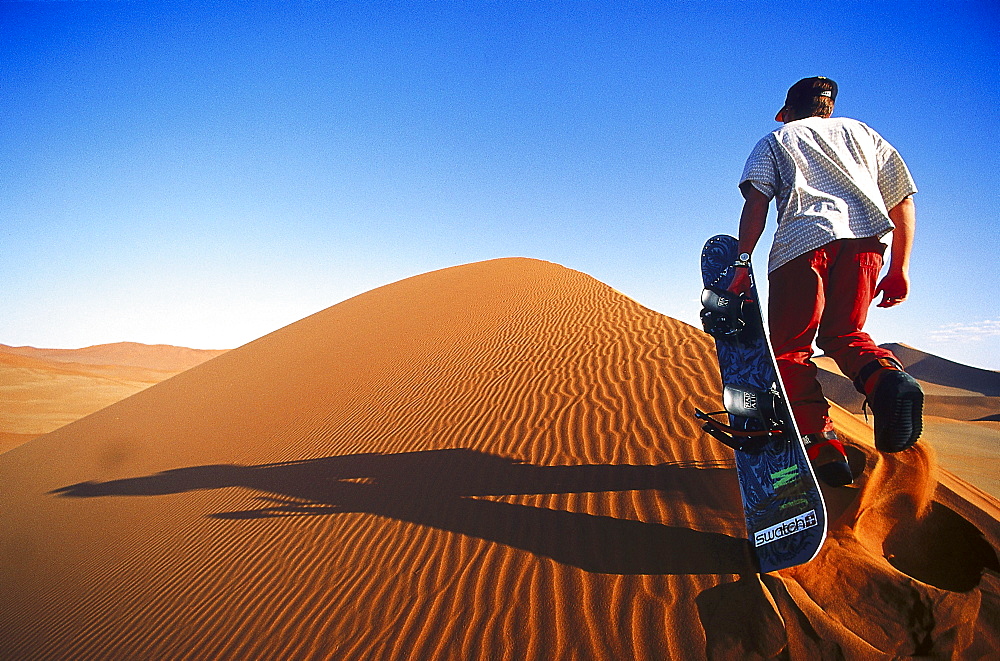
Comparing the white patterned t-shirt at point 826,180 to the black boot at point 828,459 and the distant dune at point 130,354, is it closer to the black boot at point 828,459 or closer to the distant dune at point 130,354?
the black boot at point 828,459

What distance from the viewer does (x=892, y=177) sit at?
275 cm

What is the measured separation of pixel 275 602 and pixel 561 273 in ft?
42.5

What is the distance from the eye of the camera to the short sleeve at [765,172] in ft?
9.03

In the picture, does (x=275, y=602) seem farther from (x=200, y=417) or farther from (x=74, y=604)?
(x=200, y=417)

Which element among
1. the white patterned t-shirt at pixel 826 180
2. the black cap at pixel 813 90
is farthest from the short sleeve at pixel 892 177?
the black cap at pixel 813 90

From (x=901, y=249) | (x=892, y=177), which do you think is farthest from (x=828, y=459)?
(x=892, y=177)

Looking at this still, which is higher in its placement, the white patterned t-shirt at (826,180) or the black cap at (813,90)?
the black cap at (813,90)

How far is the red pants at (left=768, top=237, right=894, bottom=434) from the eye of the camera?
2.66 metres

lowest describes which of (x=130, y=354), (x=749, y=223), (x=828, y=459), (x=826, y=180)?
(x=130, y=354)

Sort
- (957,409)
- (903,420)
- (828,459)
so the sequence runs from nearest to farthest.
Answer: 1. (903,420)
2. (828,459)
3. (957,409)

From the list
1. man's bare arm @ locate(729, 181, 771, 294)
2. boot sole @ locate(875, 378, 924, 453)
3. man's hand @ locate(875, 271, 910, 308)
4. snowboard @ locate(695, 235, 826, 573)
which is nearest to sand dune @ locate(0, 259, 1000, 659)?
snowboard @ locate(695, 235, 826, 573)

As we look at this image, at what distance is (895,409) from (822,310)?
0.68 m

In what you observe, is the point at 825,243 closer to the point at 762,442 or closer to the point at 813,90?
the point at 813,90

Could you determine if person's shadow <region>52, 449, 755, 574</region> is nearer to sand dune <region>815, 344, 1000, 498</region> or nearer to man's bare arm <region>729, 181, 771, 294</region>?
man's bare arm <region>729, 181, 771, 294</region>
